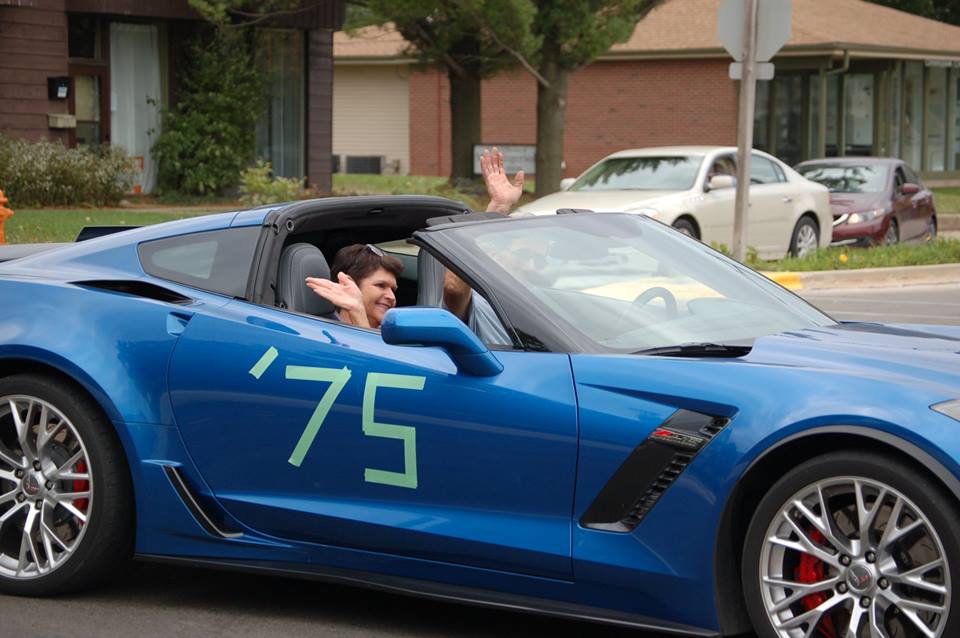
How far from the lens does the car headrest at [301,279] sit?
5.07m

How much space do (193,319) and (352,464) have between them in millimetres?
810

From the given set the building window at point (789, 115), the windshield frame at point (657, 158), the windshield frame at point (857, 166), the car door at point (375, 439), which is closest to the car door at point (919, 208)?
the windshield frame at point (857, 166)

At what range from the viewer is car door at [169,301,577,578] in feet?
13.7

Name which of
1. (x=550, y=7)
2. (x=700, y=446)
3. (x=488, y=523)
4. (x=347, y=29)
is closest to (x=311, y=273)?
(x=488, y=523)

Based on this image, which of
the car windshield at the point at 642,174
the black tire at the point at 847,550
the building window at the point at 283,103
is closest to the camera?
the black tire at the point at 847,550

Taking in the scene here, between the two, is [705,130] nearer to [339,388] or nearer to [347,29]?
[347,29]

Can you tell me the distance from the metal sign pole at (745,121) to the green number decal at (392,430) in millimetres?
10991

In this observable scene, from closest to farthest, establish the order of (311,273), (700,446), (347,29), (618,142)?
(700,446) → (311,273) → (347,29) → (618,142)

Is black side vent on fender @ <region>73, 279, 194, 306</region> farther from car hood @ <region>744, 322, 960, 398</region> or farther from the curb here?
the curb

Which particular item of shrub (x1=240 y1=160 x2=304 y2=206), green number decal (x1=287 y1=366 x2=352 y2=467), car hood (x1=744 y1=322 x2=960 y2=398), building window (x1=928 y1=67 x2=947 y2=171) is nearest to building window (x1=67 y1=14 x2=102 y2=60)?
shrub (x1=240 y1=160 x2=304 y2=206)

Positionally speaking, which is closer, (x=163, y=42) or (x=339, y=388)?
(x=339, y=388)

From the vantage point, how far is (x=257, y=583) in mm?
5309

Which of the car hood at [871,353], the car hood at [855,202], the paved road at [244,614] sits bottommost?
the paved road at [244,614]

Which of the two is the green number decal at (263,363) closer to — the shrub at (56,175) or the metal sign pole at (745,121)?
the metal sign pole at (745,121)
